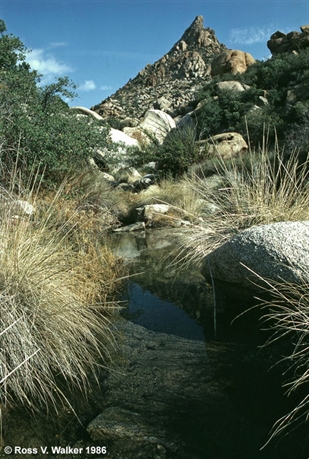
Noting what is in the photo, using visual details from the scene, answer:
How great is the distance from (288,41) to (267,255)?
905 inches

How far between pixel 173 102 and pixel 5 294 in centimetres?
3418

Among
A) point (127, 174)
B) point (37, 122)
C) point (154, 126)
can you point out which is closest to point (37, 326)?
point (37, 122)

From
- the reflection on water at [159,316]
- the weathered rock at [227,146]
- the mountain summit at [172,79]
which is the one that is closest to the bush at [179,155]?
the weathered rock at [227,146]

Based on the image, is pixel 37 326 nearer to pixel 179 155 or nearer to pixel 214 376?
pixel 214 376

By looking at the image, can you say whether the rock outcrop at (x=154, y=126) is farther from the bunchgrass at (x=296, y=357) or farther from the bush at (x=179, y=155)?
the bunchgrass at (x=296, y=357)

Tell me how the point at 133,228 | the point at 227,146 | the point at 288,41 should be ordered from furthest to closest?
the point at 288,41 < the point at 227,146 < the point at 133,228

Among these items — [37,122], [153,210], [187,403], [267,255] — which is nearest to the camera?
[187,403]

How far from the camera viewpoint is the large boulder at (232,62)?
77.7ft

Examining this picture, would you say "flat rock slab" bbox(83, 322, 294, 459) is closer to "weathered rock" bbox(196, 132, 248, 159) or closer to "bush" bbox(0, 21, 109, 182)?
"bush" bbox(0, 21, 109, 182)

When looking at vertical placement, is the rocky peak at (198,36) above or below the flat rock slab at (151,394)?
above

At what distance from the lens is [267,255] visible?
3.65m

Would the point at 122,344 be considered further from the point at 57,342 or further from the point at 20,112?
the point at 20,112

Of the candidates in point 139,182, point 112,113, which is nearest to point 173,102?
point 112,113

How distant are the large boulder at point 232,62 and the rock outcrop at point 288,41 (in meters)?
1.30
